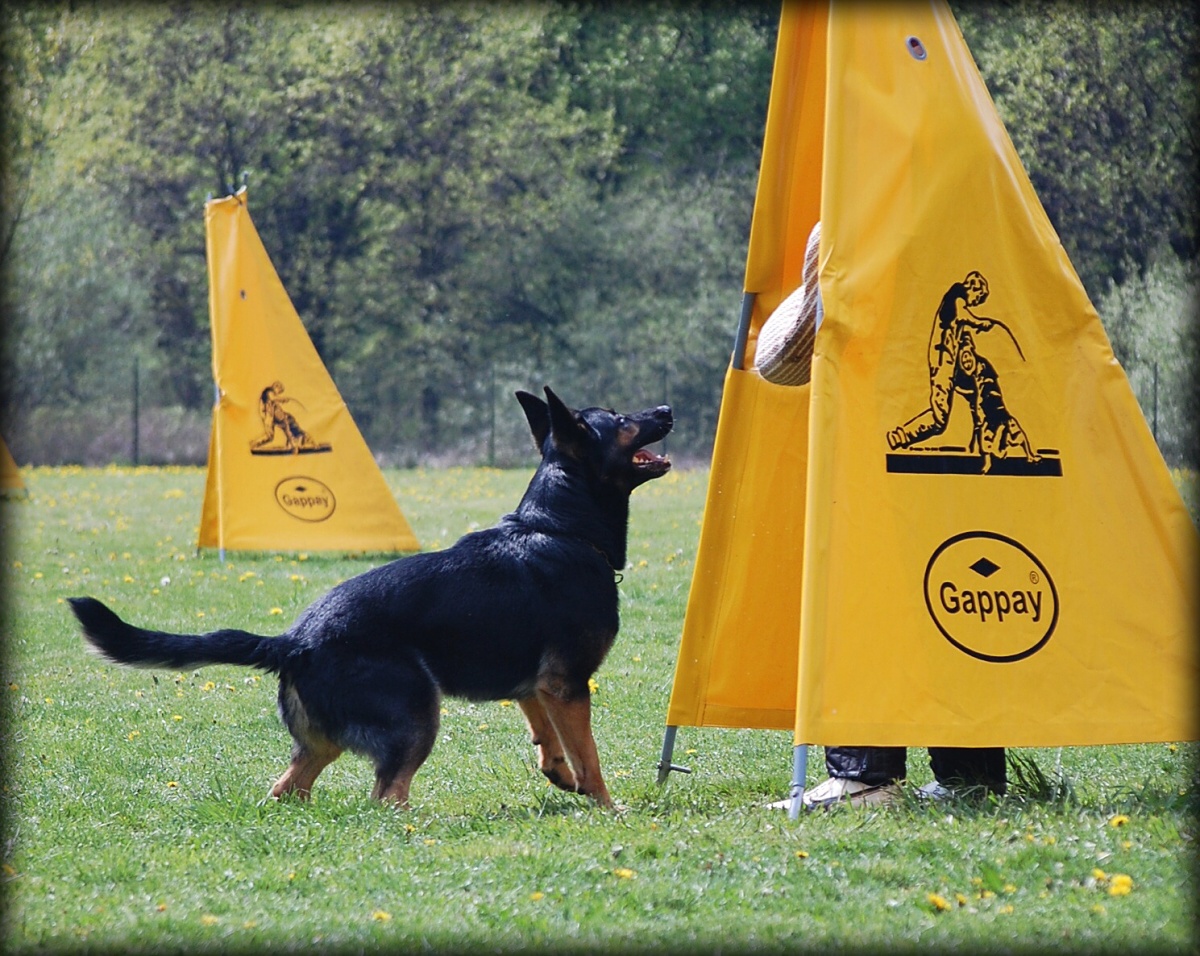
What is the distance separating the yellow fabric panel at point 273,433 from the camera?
12.8 meters

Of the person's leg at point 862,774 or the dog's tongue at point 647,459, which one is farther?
the dog's tongue at point 647,459

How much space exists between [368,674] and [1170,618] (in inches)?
119

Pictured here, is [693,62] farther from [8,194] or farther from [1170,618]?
[1170,618]

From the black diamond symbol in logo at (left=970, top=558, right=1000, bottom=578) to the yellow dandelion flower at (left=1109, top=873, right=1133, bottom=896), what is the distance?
3.91ft

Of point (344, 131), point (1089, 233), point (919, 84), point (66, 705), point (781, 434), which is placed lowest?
point (66, 705)

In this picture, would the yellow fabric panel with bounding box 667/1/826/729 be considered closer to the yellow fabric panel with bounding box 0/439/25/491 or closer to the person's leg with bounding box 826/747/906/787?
the person's leg with bounding box 826/747/906/787

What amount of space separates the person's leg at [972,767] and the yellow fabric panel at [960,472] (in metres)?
0.50

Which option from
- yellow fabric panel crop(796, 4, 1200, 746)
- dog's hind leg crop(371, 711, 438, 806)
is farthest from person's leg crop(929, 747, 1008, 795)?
dog's hind leg crop(371, 711, 438, 806)

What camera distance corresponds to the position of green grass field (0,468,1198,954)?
3668 mm

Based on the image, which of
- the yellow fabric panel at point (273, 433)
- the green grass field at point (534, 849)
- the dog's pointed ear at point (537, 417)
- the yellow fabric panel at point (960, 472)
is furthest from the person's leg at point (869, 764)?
the yellow fabric panel at point (273, 433)

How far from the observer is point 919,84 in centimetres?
487

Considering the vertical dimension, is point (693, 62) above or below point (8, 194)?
above

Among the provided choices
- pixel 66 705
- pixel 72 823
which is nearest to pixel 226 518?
pixel 66 705

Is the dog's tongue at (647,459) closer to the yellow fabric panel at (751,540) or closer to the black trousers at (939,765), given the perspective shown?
the yellow fabric panel at (751,540)
